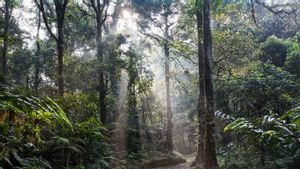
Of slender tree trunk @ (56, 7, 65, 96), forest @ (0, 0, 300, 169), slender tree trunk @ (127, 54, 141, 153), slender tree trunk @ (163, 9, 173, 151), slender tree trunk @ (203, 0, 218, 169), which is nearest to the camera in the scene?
forest @ (0, 0, 300, 169)

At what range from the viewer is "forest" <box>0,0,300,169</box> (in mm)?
5086

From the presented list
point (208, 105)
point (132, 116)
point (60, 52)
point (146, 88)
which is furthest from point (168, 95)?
point (208, 105)

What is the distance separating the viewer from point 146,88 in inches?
669

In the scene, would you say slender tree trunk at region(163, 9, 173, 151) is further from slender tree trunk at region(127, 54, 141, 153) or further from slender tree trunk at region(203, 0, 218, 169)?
slender tree trunk at region(203, 0, 218, 169)

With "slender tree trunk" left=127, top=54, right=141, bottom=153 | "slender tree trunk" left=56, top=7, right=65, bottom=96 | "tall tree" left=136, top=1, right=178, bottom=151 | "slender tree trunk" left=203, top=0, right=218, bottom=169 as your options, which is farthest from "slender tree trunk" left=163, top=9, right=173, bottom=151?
"slender tree trunk" left=203, top=0, right=218, bottom=169

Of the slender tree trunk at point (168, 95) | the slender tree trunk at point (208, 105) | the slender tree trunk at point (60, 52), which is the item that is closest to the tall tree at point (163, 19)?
the slender tree trunk at point (168, 95)

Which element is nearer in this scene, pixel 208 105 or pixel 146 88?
pixel 208 105

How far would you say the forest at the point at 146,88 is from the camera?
5.09 meters

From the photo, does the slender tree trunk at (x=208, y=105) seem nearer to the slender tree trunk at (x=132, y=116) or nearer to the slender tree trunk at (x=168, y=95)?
the slender tree trunk at (x=132, y=116)

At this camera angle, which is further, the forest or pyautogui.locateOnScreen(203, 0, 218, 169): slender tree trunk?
pyautogui.locateOnScreen(203, 0, 218, 169): slender tree trunk

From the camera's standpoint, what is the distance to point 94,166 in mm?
7473

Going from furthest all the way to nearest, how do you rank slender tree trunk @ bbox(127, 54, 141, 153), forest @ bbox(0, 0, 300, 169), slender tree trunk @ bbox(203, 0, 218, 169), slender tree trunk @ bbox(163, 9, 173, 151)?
slender tree trunk @ bbox(163, 9, 173, 151)
slender tree trunk @ bbox(127, 54, 141, 153)
slender tree trunk @ bbox(203, 0, 218, 169)
forest @ bbox(0, 0, 300, 169)

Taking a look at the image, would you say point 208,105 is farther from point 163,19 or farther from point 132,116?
point 163,19

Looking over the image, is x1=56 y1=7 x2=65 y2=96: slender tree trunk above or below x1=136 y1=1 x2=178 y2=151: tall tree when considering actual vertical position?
below
